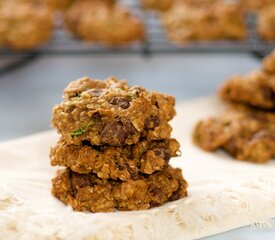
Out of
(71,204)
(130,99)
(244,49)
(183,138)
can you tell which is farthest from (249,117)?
(71,204)

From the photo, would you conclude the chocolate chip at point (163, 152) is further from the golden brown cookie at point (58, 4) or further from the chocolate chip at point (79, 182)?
the golden brown cookie at point (58, 4)

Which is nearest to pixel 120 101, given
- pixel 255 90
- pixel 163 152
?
pixel 163 152

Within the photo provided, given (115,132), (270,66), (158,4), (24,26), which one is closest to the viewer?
(115,132)

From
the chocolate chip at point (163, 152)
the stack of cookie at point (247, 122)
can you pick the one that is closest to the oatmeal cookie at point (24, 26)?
the stack of cookie at point (247, 122)

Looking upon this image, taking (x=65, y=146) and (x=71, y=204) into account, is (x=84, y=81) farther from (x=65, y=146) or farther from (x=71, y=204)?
(x=71, y=204)

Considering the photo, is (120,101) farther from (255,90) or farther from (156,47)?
(156,47)

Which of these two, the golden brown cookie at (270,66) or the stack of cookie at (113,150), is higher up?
the golden brown cookie at (270,66)

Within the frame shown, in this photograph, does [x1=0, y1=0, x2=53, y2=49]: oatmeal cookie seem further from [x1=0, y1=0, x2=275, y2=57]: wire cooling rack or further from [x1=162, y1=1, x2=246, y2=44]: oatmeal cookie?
[x1=162, y1=1, x2=246, y2=44]: oatmeal cookie
